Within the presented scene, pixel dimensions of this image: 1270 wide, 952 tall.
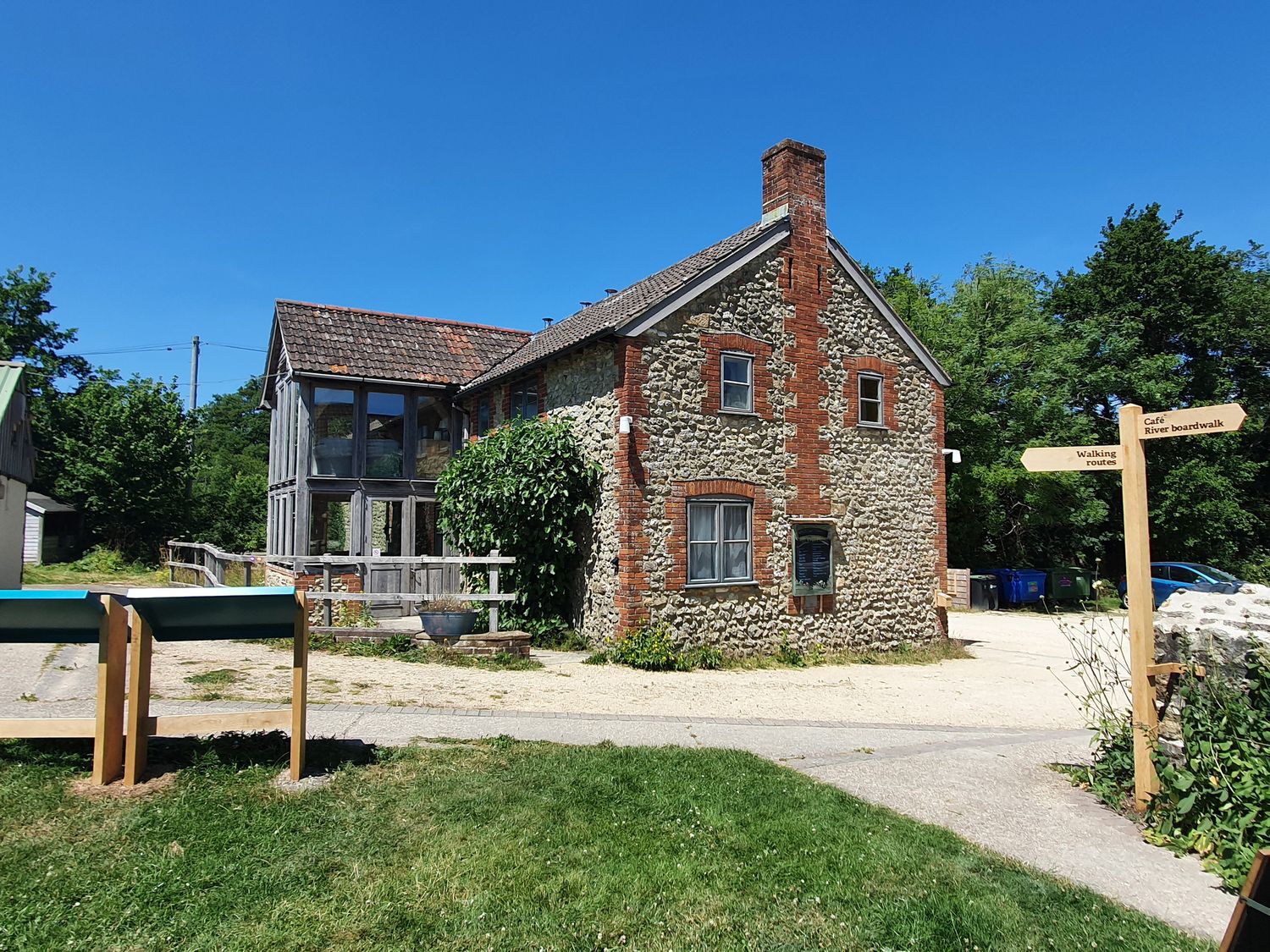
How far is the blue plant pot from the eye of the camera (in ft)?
42.0

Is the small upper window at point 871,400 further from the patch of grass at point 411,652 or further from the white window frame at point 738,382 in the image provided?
the patch of grass at point 411,652

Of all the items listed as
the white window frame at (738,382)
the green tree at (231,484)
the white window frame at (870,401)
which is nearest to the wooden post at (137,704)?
the white window frame at (738,382)

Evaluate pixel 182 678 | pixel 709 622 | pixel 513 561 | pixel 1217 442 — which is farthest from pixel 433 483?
pixel 1217 442

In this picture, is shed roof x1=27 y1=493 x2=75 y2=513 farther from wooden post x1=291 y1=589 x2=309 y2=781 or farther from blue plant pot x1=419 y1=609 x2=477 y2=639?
wooden post x1=291 y1=589 x2=309 y2=781

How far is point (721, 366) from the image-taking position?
14594 millimetres

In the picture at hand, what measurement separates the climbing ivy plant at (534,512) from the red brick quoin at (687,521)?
148 cm

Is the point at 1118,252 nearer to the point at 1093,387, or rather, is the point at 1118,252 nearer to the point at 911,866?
the point at 1093,387

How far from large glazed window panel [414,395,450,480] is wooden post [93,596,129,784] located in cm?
1414

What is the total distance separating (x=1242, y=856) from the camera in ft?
16.2

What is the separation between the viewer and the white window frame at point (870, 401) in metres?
16.3

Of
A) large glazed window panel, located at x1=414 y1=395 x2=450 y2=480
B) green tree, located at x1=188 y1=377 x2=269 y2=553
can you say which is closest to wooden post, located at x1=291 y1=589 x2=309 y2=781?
large glazed window panel, located at x1=414 y1=395 x2=450 y2=480

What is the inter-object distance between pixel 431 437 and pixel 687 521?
8744mm

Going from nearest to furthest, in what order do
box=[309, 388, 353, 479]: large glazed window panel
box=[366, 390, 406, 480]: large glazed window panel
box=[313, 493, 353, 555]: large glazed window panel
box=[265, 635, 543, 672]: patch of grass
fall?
box=[265, 635, 543, 672]: patch of grass
box=[309, 388, 353, 479]: large glazed window panel
box=[313, 493, 353, 555]: large glazed window panel
box=[366, 390, 406, 480]: large glazed window panel

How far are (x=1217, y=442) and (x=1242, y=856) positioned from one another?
30059 mm
